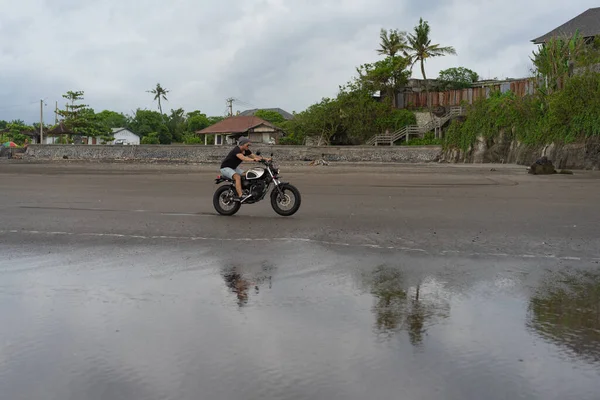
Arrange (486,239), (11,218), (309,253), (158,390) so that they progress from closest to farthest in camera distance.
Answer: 1. (158,390)
2. (309,253)
3. (486,239)
4. (11,218)

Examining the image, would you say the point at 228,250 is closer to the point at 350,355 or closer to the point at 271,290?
the point at 271,290

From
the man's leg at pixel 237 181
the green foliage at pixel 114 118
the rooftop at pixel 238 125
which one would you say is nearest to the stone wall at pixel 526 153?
the man's leg at pixel 237 181

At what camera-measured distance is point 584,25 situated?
55844 mm

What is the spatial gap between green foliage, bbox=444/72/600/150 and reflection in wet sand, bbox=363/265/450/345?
3361 centimetres

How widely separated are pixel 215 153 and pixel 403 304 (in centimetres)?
6121

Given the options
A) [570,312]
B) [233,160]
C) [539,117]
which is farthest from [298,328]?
[539,117]

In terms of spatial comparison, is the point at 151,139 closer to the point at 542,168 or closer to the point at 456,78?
the point at 456,78

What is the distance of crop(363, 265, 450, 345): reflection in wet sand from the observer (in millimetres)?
4488

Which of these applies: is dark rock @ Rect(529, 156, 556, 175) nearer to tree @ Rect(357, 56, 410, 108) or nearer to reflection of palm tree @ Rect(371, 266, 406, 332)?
reflection of palm tree @ Rect(371, 266, 406, 332)

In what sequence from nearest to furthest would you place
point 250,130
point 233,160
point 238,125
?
point 233,160, point 250,130, point 238,125

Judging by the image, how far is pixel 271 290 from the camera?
5.73 m

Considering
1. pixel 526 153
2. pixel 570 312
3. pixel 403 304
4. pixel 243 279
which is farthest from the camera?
pixel 526 153

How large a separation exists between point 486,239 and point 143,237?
4.73 m


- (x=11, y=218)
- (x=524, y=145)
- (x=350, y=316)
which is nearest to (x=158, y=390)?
(x=350, y=316)
